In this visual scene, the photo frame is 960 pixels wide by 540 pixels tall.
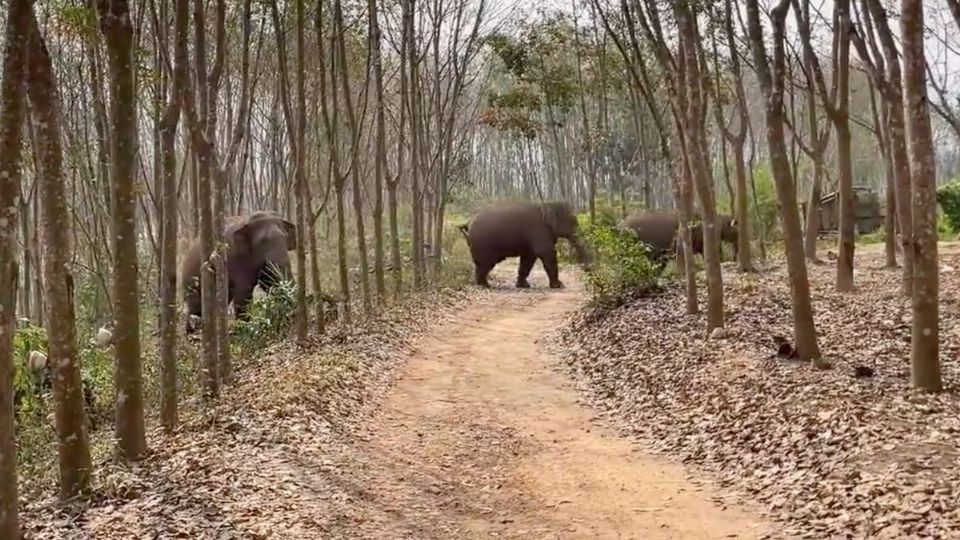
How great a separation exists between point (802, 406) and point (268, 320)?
877 centimetres

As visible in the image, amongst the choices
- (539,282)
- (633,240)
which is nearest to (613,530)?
(633,240)

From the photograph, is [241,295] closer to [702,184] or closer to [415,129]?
[415,129]

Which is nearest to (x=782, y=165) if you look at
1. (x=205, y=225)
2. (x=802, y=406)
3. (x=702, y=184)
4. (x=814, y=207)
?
(x=802, y=406)

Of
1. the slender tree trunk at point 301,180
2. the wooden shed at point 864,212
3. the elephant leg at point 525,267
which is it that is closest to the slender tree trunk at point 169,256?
the slender tree trunk at point 301,180

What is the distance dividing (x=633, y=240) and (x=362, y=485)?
32.9 ft

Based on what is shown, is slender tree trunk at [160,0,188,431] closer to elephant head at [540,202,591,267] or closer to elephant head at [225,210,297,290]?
elephant head at [225,210,297,290]

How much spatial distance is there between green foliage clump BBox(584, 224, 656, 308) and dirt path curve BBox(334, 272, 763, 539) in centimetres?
357

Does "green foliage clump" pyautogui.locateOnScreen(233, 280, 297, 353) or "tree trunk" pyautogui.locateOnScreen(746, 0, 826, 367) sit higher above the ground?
"tree trunk" pyautogui.locateOnScreen(746, 0, 826, 367)

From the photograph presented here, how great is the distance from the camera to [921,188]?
26.0 feet

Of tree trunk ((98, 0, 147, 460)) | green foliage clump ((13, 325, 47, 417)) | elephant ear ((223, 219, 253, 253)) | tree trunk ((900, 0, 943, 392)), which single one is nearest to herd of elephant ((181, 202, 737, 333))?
elephant ear ((223, 219, 253, 253))

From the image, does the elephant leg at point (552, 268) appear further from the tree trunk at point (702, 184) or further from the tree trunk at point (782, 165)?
the tree trunk at point (782, 165)

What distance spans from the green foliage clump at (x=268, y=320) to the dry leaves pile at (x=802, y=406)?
14.0 feet

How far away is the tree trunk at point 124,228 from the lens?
732cm

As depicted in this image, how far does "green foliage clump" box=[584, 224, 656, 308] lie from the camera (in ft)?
53.1
